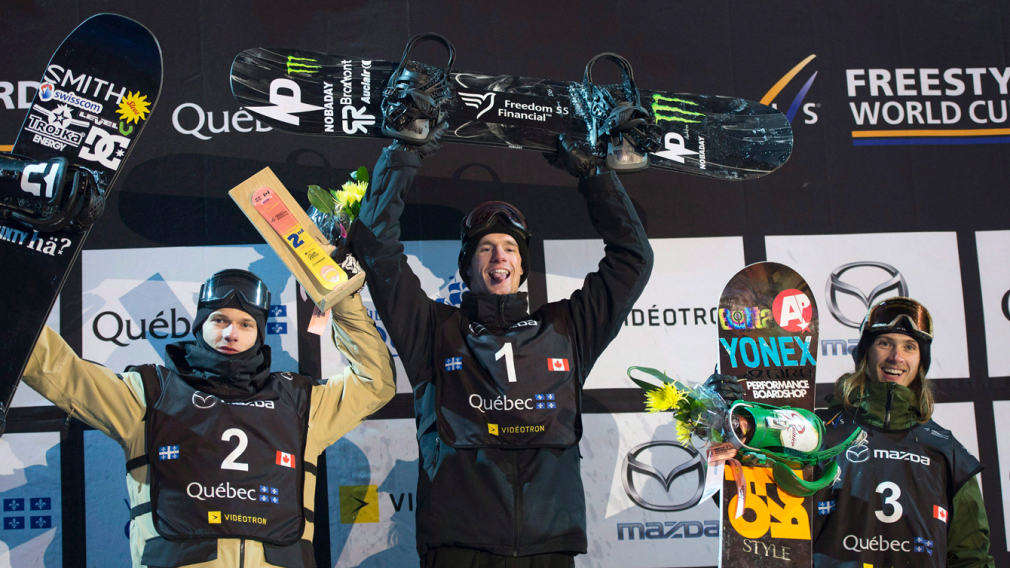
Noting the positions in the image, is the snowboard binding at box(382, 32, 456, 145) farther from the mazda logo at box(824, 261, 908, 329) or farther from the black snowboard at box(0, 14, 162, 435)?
the mazda logo at box(824, 261, 908, 329)

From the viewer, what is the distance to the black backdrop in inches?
125

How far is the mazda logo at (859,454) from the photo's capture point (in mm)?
2568

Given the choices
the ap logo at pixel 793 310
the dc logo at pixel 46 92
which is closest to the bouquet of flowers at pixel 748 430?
the ap logo at pixel 793 310

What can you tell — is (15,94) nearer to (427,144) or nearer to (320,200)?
(320,200)

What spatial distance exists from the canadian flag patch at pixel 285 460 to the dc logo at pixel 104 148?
1078mm

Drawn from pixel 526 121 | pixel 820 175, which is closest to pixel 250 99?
pixel 526 121

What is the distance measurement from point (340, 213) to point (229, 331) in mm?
541

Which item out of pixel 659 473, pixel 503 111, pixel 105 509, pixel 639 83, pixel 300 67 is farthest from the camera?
pixel 639 83

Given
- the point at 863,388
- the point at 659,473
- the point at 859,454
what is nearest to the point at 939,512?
the point at 859,454

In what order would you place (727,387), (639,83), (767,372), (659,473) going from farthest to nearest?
1. (639,83)
2. (659,473)
3. (767,372)
4. (727,387)

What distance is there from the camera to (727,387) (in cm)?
240

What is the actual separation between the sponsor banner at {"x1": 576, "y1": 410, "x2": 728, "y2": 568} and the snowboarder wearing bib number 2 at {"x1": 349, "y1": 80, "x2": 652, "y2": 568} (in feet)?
2.60

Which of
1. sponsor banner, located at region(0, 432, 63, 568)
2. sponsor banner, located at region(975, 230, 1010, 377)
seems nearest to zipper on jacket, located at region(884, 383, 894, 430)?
sponsor banner, located at region(975, 230, 1010, 377)

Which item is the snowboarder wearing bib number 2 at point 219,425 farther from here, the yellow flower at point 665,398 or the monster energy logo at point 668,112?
the monster energy logo at point 668,112
